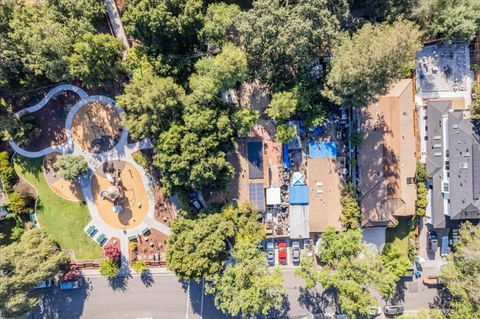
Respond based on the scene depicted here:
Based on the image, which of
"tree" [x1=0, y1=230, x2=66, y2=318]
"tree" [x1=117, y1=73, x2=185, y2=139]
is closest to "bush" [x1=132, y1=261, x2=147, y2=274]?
"tree" [x1=0, y1=230, x2=66, y2=318]

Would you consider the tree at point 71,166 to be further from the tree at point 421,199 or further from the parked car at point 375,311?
the tree at point 421,199

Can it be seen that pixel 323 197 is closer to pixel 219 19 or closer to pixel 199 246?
pixel 199 246

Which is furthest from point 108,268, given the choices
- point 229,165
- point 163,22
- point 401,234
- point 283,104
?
point 401,234

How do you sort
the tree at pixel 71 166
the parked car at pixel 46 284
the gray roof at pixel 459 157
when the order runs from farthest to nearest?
the parked car at pixel 46 284 < the gray roof at pixel 459 157 < the tree at pixel 71 166

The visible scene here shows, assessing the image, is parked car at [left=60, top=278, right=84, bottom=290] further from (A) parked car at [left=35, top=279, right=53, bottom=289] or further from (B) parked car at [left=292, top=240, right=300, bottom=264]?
(B) parked car at [left=292, top=240, right=300, bottom=264]

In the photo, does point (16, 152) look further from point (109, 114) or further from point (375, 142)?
point (375, 142)

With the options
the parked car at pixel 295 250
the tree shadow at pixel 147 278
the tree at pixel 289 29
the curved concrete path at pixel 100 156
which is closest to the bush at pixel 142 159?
the curved concrete path at pixel 100 156
